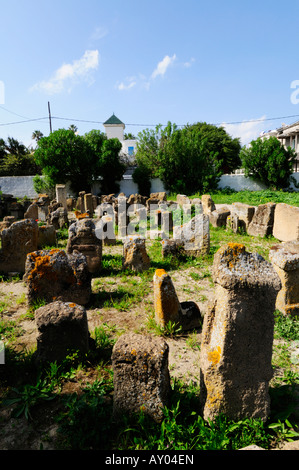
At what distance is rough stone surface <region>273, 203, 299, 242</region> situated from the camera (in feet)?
29.7

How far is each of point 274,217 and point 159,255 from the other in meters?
4.51

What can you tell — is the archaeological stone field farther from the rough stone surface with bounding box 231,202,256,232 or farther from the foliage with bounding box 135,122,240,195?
the foliage with bounding box 135,122,240,195

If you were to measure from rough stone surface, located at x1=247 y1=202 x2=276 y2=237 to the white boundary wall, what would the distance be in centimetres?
1602

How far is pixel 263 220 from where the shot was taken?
10.5 m

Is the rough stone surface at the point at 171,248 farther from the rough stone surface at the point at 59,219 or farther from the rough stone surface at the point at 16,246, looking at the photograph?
the rough stone surface at the point at 59,219

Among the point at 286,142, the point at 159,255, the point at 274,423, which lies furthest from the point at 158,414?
the point at 286,142

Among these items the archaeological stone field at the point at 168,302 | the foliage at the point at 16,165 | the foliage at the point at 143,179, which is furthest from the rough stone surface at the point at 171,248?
the foliage at the point at 16,165

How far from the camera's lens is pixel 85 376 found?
12.2 ft

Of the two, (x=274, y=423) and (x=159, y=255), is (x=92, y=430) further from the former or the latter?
(x=159, y=255)

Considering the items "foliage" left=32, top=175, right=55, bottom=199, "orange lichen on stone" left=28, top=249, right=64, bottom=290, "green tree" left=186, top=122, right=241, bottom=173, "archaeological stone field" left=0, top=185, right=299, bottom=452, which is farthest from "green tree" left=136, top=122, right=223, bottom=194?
Answer: "orange lichen on stone" left=28, top=249, right=64, bottom=290

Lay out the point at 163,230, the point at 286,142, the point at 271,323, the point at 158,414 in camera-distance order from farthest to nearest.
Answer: the point at 286,142 < the point at 163,230 < the point at 158,414 < the point at 271,323

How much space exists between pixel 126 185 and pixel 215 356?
24.8 metres

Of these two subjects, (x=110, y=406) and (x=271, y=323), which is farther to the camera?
(x=110, y=406)

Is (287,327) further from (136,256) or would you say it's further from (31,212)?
(31,212)
